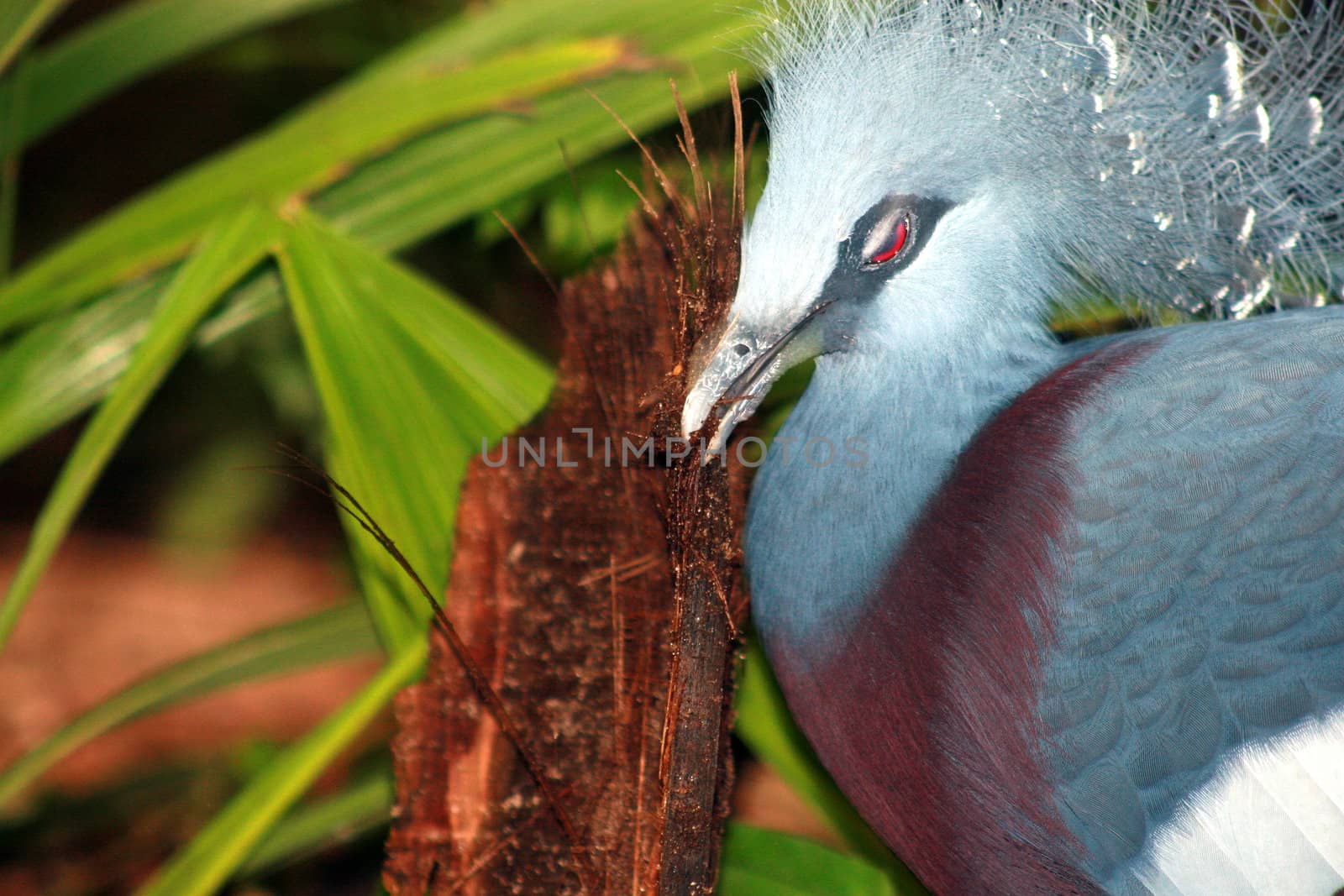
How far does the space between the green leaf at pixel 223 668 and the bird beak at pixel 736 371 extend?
720mm

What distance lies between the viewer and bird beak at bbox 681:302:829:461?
0.69 metres

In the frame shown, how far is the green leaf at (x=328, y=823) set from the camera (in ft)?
3.93

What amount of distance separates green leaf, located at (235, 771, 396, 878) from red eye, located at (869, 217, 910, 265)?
0.80m

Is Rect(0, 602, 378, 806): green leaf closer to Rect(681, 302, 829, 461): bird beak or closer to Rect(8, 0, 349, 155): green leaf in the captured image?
Rect(8, 0, 349, 155): green leaf

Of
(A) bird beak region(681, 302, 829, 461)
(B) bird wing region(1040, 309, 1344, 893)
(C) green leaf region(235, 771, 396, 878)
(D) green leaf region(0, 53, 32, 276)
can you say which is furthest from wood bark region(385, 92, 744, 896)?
(D) green leaf region(0, 53, 32, 276)

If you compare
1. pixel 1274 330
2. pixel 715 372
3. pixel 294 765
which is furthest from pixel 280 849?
pixel 1274 330

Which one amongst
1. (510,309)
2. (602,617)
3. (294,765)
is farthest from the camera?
(510,309)

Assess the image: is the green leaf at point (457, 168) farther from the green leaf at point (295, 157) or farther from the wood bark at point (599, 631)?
the wood bark at point (599, 631)

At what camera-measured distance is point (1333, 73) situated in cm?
88

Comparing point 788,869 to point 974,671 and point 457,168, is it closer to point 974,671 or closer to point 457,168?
point 974,671

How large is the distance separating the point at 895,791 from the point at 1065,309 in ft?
1.33

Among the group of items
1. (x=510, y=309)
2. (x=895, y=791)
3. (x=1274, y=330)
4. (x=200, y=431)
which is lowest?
(x=895, y=791)

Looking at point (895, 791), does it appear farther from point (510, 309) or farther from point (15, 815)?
point (15, 815)

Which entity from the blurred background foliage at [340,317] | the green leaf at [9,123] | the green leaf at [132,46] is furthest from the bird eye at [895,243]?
the green leaf at [9,123]
